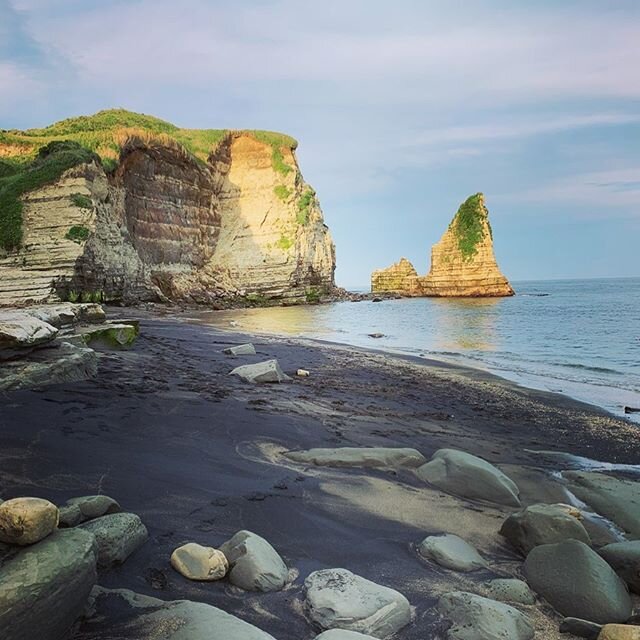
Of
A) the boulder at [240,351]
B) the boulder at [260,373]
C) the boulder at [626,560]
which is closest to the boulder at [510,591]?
the boulder at [626,560]

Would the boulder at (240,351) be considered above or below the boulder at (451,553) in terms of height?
above

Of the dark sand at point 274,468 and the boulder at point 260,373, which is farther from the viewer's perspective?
the boulder at point 260,373

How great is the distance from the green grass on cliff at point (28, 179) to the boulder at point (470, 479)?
2631 centimetres

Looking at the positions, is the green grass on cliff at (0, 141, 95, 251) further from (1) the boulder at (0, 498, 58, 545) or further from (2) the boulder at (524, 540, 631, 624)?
(2) the boulder at (524, 540, 631, 624)

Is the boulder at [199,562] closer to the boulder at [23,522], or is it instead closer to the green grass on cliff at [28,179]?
the boulder at [23,522]

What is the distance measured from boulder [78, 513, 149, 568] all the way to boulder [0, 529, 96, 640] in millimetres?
419

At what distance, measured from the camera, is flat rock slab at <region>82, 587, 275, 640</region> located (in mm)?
2186

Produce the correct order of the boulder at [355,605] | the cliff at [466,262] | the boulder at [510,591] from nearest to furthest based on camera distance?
the boulder at [355,605], the boulder at [510,591], the cliff at [466,262]

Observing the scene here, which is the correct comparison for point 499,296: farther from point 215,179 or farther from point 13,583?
point 13,583

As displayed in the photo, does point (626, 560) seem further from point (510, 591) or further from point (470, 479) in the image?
point (470, 479)

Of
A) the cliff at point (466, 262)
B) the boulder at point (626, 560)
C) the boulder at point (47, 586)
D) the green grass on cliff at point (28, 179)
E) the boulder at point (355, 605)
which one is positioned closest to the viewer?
the boulder at point (47, 586)

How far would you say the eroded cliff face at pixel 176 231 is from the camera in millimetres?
25656

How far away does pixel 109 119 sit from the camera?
43.8 m

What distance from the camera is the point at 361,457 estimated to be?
5180 mm
